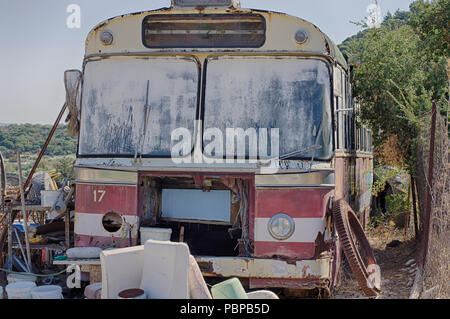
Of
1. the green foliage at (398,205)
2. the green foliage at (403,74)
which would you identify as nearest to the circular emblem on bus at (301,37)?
the green foliage at (403,74)

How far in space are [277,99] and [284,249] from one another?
1.62 meters

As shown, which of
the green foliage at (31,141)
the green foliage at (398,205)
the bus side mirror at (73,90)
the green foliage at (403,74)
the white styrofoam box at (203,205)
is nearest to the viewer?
the white styrofoam box at (203,205)

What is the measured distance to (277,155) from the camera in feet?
20.5

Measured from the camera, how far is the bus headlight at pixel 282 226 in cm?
608

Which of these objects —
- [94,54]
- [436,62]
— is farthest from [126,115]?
[436,62]

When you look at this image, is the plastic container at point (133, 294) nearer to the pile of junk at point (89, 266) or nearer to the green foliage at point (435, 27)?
the pile of junk at point (89, 266)

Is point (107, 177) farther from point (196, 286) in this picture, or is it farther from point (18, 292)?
point (196, 286)

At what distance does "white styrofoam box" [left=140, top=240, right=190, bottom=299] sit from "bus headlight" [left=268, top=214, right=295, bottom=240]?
135cm

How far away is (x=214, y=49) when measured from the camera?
6.48 metres

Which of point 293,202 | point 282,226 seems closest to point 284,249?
point 282,226

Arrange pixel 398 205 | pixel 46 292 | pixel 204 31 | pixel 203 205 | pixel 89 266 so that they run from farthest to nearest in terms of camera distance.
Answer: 1. pixel 398 205
2. pixel 203 205
3. pixel 204 31
4. pixel 89 266
5. pixel 46 292

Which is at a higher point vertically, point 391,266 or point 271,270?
point 271,270

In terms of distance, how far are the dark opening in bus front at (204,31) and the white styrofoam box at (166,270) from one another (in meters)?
2.51

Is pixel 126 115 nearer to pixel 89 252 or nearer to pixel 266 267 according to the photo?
pixel 89 252
